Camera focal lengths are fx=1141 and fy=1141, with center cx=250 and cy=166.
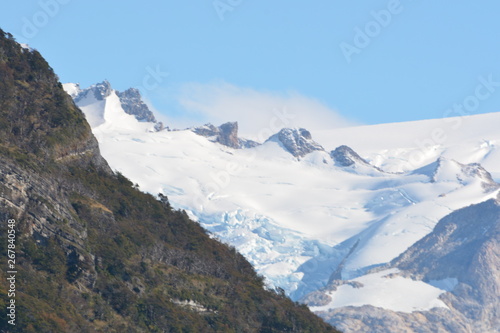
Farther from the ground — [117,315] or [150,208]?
[150,208]

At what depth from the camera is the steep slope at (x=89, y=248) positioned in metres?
89.8

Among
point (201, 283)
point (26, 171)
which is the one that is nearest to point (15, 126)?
point (26, 171)

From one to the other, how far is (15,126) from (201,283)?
77.1 feet

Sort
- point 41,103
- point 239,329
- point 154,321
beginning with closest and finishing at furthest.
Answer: point 154,321, point 239,329, point 41,103

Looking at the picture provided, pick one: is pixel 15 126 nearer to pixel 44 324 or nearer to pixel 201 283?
pixel 201 283

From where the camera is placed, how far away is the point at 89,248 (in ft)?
318

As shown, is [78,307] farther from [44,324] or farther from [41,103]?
[41,103]

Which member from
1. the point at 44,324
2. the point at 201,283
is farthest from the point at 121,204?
the point at 44,324

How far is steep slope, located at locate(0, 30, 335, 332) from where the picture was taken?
3533 inches

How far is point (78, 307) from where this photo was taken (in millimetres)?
89938

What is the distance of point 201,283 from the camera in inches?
4345

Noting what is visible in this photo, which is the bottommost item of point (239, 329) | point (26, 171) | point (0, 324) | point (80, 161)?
point (0, 324)

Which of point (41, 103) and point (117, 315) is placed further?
point (41, 103)

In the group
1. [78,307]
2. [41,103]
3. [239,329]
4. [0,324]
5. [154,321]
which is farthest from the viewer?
[41,103]
